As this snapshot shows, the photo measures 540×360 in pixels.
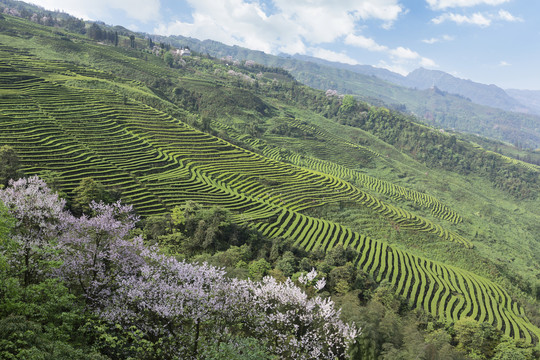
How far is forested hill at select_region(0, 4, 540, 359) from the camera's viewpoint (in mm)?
17578

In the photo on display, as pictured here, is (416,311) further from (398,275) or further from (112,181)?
(112,181)

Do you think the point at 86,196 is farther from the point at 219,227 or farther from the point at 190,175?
the point at 190,175

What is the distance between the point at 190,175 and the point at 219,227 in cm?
2907

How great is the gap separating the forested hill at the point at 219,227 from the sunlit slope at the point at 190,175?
0.43m

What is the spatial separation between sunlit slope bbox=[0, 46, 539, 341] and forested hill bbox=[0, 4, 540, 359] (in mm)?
435

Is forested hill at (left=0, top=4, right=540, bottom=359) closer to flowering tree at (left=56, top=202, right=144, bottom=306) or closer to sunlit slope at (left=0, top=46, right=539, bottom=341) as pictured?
flowering tree at (left=56, top=202, right=144, bottom=306)

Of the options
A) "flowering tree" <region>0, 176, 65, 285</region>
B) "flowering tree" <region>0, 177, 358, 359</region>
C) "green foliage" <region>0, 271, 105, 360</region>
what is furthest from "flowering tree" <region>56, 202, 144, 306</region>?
"green foliage" <region>0, 271, 105, 360</region>

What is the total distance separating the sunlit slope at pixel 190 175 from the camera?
56.7 m

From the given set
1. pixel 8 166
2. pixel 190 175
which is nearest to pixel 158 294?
pixel 8 166

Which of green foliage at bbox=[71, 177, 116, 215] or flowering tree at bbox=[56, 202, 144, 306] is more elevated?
flowering tree at bbox=[56, 202, 144, 306]

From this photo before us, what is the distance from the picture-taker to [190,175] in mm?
73625

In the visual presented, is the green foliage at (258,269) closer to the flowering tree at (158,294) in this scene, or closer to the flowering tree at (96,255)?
the flowering tree at (158,294)

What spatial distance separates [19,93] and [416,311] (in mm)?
103912

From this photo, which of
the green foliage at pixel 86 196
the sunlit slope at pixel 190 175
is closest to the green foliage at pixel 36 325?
the green foliage at pixel 86 196
